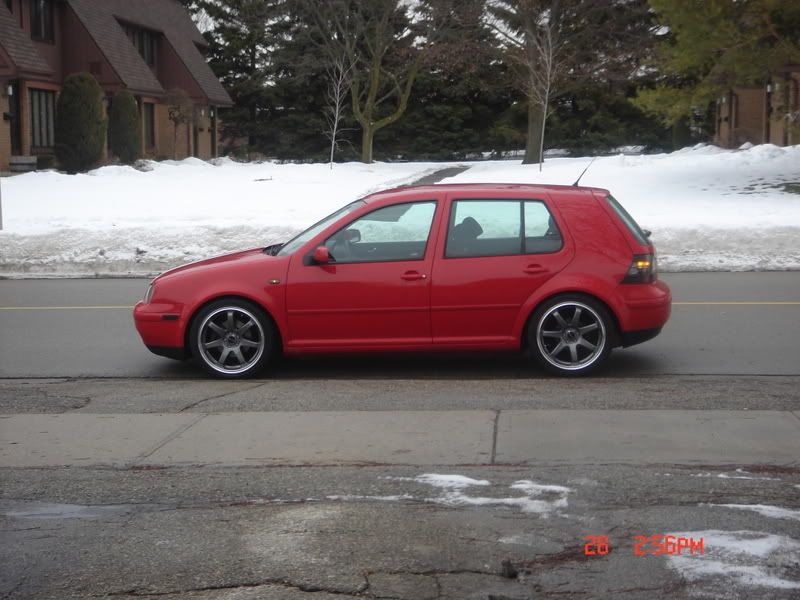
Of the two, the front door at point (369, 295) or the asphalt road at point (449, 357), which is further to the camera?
the asphalt road at point (449, 357)

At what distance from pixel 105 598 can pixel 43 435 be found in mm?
2931

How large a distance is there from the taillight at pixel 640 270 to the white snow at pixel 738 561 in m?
3.95

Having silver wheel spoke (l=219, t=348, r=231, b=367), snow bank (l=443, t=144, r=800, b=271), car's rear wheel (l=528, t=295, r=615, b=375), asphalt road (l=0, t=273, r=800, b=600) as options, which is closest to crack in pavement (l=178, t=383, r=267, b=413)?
asphalt road (l=0, t=273, r=800, b=600)

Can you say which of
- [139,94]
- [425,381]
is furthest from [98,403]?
[139,94]

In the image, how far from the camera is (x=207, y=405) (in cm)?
779

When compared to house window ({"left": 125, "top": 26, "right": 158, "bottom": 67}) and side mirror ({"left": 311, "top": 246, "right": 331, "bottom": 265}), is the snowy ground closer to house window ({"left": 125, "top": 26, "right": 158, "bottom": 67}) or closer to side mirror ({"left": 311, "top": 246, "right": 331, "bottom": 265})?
house window ({"left": 125, "top": 26, "right": 158, "bottom": 67})

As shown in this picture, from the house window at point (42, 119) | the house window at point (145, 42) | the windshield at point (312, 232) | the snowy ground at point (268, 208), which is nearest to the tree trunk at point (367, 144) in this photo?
the snowy ground at point (268, 208)

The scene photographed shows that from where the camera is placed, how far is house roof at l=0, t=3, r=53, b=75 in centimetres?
3183

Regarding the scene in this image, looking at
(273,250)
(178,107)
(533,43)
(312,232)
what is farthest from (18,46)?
(312,232)

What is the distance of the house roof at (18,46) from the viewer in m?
31.8

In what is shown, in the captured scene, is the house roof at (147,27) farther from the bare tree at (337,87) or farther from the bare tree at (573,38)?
the bare tree at (573,38)

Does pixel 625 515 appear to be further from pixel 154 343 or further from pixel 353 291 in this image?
pixel 154 343

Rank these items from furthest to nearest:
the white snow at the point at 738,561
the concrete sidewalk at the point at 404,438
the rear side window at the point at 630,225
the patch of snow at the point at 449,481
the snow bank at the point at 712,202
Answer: the snow bank at the point at 712,202, the rear side window at the point at 630,225, the concrete sidewalk at the point at 404,438, the patch of snow at the point at 449,481, the white snow at the point at 738,561
